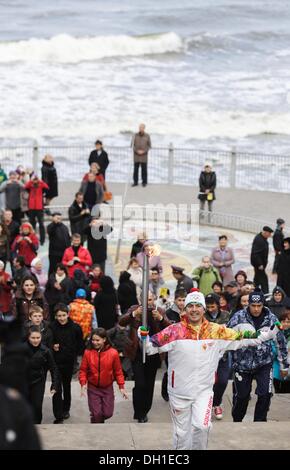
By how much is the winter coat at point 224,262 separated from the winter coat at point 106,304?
3.12 meters

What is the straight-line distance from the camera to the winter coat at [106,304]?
13219 mm

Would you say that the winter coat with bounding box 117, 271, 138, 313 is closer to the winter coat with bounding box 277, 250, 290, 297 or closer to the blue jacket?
the winter coat with bounding box 277, 250, 290, 297

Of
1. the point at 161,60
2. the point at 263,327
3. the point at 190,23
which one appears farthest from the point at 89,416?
the point at 190,23

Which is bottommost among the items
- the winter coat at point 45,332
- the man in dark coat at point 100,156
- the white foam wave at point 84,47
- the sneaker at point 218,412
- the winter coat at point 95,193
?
the sneaker at point 218,412

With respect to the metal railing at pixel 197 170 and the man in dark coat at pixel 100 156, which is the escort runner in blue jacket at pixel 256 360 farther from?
the metal railing at pixel 197 170

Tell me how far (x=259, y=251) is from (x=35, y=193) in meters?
4.56

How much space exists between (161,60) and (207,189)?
3421 centimetres

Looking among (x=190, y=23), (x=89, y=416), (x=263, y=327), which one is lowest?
(x=89, y=416)

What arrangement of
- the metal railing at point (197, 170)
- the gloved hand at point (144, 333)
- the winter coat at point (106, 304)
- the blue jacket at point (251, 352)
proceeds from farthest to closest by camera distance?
1. the metal railing at point (197, 170)
2. the winter coat at point (106, 304)
3. the blue jacket at point (251, 352)
4. the gloved hand at point (144, 333)

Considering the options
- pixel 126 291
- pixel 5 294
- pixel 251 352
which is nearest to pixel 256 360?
pixel 251 352

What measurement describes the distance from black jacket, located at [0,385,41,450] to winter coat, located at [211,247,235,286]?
1185cm

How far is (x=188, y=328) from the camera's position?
8625 mm

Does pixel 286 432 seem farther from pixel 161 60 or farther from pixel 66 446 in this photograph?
pixel 161 60

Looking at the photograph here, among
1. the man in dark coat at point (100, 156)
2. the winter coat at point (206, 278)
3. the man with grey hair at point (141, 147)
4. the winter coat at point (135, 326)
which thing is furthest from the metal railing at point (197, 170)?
the winter coat at point (135, 326)
